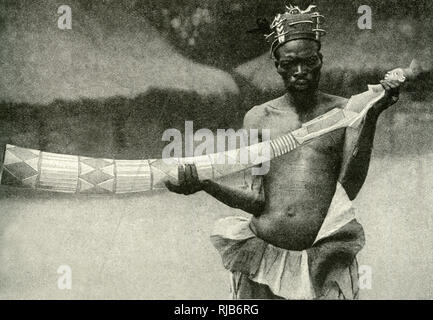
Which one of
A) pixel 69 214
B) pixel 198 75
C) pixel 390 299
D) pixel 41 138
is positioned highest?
pixel 198 75

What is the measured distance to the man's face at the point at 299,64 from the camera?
5.43 meters

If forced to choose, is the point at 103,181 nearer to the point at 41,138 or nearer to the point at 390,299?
the point at 41,138

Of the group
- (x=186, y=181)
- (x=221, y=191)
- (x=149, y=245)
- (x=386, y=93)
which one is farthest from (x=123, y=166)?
(x=386, y=93)

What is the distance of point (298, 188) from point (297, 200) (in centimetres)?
10

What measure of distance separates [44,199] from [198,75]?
5.68 ft

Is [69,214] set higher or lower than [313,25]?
lower

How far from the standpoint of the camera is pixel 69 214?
214 inches

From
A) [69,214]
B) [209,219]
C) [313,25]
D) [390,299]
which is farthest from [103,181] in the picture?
[390,299]

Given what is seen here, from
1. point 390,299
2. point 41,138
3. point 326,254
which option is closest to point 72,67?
point 41,138

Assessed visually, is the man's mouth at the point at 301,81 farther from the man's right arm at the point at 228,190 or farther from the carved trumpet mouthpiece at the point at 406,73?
the man's right arm at the point at 228,190

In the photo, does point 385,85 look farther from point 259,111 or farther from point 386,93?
point 259,111

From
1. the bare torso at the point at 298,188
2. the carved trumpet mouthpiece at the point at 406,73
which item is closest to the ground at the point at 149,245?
the bare torso at the point at 298,188

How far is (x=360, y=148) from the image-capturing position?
5.49 m

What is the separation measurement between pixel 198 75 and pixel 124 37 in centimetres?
74
